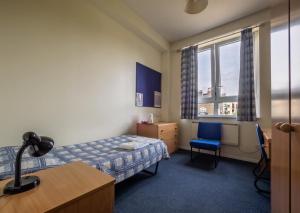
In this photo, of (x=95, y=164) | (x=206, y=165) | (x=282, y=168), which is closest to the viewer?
(x=282, y=168)

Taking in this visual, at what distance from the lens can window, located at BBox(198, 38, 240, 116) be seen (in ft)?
10.9

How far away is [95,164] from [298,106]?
1.58 metres

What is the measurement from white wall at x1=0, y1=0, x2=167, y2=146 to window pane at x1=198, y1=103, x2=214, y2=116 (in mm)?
1761

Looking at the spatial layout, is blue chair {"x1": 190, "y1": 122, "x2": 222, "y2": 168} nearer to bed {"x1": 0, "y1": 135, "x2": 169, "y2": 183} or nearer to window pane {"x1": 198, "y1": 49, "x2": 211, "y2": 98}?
window pane {"x1": 198, "y1": 49, "x2": 211, "y2": 98}

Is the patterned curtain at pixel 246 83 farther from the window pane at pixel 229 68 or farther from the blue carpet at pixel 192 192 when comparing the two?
A: the blue carpet at pixel 192 192

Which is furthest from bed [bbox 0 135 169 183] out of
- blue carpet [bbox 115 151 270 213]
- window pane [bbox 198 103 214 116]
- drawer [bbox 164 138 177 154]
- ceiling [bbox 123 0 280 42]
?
ceiling [bbox 123 0 280 42]

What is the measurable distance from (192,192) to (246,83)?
7.65 feet

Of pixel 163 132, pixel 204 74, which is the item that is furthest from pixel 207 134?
pixel 204 74

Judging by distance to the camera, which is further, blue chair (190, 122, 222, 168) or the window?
the window

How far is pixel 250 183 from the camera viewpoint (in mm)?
2156

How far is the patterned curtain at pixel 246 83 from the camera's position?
2900mm

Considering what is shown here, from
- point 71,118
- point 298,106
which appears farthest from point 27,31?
point 298,106

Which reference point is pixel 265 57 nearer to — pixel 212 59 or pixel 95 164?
pixel 212 59

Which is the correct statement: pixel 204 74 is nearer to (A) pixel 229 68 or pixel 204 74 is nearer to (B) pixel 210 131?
(A) pixel 229 68
